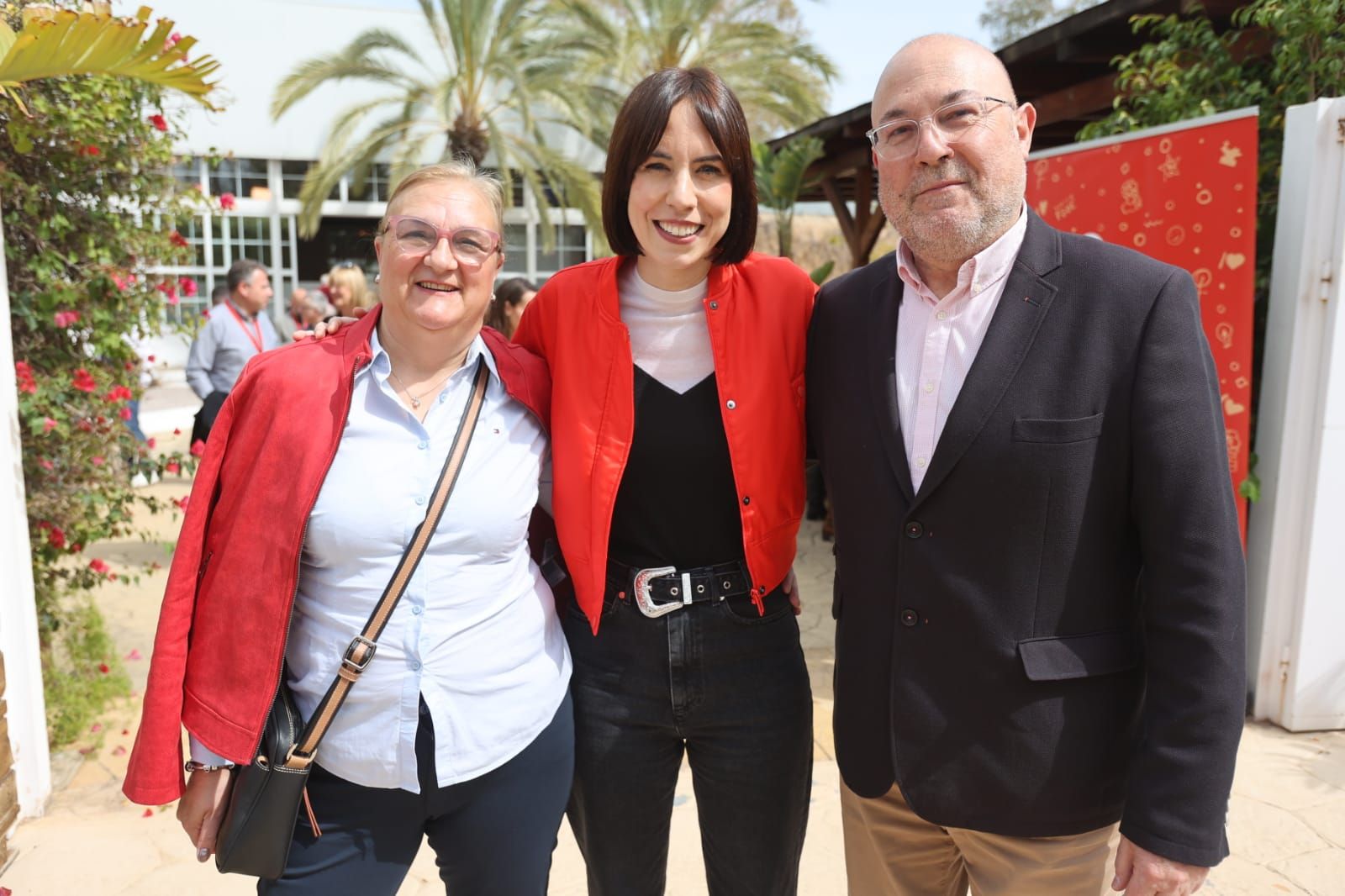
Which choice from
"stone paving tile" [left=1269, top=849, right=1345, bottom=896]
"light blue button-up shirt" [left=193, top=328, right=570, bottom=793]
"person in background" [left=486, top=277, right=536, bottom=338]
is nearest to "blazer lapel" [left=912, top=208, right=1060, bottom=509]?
"light blue button-up shirt" [left=193, top=328, right=570, bottom=793]

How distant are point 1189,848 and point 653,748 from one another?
106 cm

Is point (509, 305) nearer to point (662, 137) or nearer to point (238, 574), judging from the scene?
point (662, 137)

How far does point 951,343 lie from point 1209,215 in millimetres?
2830

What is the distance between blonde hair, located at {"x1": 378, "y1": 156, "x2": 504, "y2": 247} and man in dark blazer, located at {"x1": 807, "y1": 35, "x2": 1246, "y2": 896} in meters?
0.81

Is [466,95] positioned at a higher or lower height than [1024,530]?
higher

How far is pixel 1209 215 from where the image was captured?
391cm

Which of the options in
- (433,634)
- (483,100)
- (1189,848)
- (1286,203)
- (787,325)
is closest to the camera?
(1189,848)

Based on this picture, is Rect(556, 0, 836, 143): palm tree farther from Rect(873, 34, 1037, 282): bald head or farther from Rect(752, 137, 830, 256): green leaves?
Rect(873, 34, 1037, 282): bald head

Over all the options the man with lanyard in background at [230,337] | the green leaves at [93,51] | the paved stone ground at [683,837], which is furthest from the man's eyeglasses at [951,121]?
the man with lanyard in background at [230,337]

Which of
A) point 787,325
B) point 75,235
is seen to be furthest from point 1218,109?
point 75,235

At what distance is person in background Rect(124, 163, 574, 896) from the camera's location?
5.86 feet

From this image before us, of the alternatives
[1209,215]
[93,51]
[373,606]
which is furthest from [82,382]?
[1209,215]

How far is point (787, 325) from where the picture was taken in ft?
7.04

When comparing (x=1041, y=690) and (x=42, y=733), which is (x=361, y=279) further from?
(x=1041, y=690)
